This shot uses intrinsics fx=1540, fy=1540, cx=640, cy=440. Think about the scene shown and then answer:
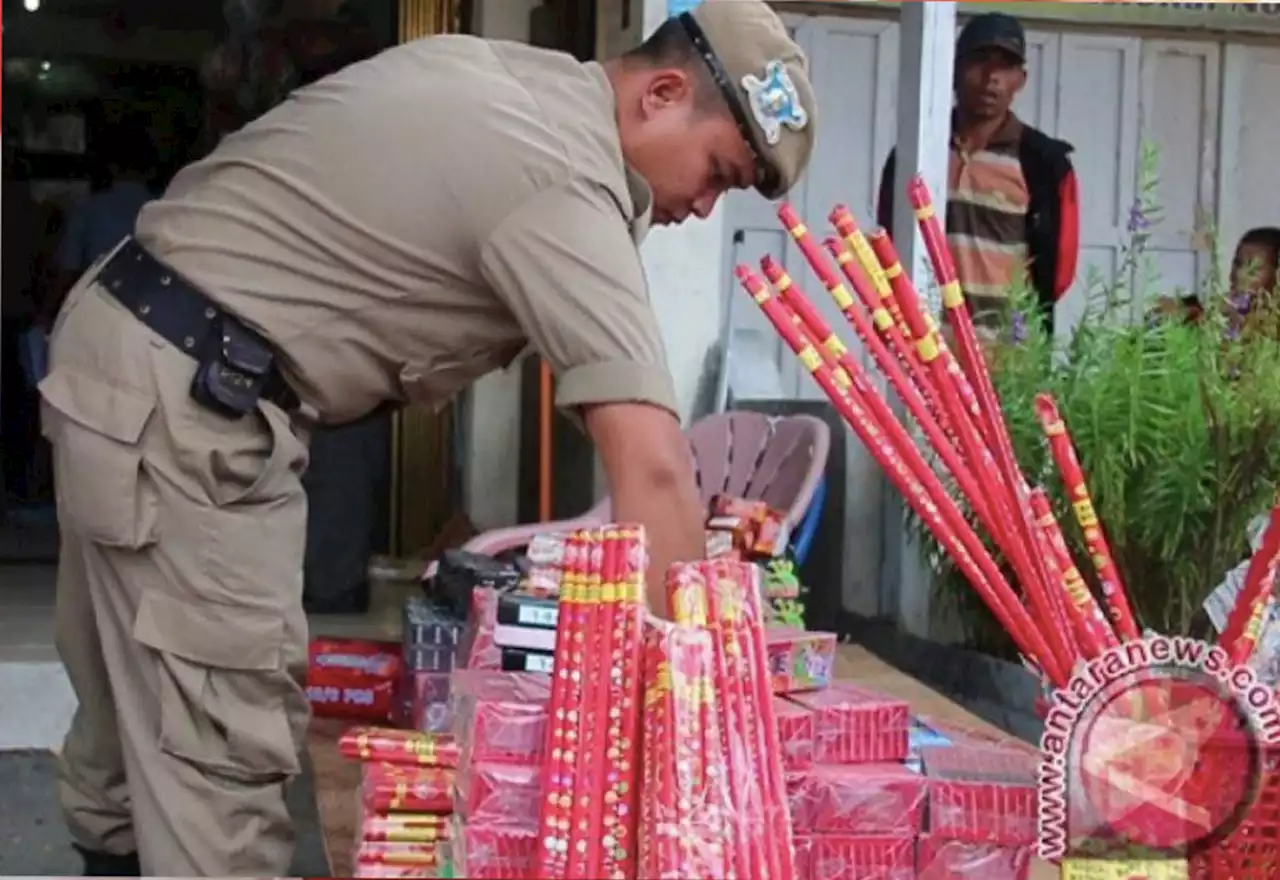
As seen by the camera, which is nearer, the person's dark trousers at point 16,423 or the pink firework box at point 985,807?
the pink firework box at point 985,807

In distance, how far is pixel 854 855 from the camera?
1336mm

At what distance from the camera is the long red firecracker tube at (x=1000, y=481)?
1347 mm

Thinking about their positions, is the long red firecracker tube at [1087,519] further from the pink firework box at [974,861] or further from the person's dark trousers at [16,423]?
the person's dark trousers at [16,423]

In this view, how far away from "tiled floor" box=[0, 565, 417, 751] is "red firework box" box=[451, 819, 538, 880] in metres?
2.32

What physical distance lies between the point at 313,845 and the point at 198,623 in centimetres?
Result: 106

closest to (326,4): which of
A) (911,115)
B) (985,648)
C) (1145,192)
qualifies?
(911,115)

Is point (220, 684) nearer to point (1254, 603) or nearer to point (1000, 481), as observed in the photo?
point (1000, 481)

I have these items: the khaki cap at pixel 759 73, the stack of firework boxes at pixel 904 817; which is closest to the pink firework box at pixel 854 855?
the stack of firework boxes at pixel 904 817

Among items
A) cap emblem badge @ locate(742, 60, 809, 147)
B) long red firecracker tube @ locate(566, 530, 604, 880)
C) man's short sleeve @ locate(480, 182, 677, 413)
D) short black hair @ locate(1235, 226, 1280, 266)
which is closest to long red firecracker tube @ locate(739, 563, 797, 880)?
long red firecracker tube @ locate(566, 530, 604, 880)

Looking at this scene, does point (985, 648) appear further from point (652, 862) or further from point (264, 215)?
point (652, 862)

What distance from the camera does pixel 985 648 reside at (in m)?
3.13

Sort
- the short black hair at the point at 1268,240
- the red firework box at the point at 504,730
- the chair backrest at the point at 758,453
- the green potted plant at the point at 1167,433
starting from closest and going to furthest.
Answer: the red firework box at the point at 504,730 < the green potted plant at the point at 1167,433 < the chair backrest at the point at 758,453 < the short black hair at the point at 1268,240

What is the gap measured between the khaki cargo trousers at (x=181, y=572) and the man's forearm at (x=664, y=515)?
1.82 feet

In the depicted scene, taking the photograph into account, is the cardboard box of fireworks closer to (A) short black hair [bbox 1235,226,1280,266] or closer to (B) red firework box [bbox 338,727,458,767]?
(B) red firework box [bbox 338,727,458,767]
